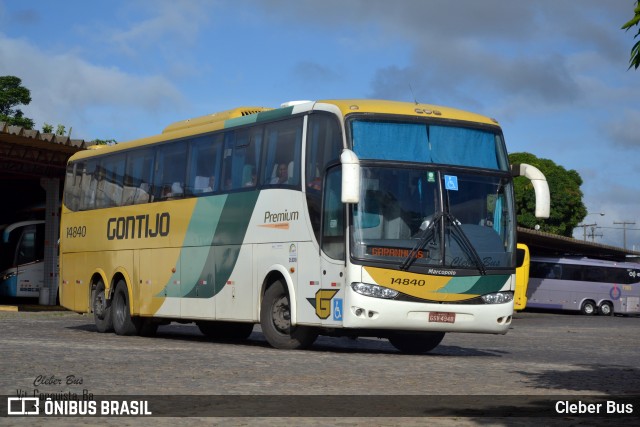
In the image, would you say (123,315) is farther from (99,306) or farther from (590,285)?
(590,285)

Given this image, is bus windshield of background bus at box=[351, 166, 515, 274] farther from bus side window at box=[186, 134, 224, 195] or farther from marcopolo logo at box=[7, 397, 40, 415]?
marcopolo logo at box=[7, 397, 40, 415]

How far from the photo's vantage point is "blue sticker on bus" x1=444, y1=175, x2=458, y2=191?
57.3 feet

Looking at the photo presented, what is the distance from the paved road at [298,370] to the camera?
11398mm

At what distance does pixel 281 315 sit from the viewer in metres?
18.7

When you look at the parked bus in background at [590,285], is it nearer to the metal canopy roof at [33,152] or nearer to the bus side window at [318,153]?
the metal canopy roof at [33,152]

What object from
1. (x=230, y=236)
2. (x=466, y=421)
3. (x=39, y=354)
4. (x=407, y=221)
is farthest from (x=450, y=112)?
(x=466, y=421)

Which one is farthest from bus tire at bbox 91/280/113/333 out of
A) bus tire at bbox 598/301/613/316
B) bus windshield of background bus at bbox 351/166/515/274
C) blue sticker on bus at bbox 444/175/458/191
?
bus tire at bbox 598/301/613/316

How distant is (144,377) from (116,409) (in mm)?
3051

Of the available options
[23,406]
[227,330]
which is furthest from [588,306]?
[23,406]

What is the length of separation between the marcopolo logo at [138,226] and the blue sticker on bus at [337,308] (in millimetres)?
5792

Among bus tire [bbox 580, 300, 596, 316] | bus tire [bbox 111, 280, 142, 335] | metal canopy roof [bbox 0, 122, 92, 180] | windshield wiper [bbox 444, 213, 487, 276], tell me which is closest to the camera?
windshield wiper [bbox 444, 213, 487, 276]

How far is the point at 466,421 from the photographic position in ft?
30.6

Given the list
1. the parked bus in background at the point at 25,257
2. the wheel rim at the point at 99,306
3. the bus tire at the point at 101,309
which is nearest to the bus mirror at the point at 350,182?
the bus tire at the point at 101,309

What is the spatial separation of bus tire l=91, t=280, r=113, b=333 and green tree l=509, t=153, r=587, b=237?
65.5m
